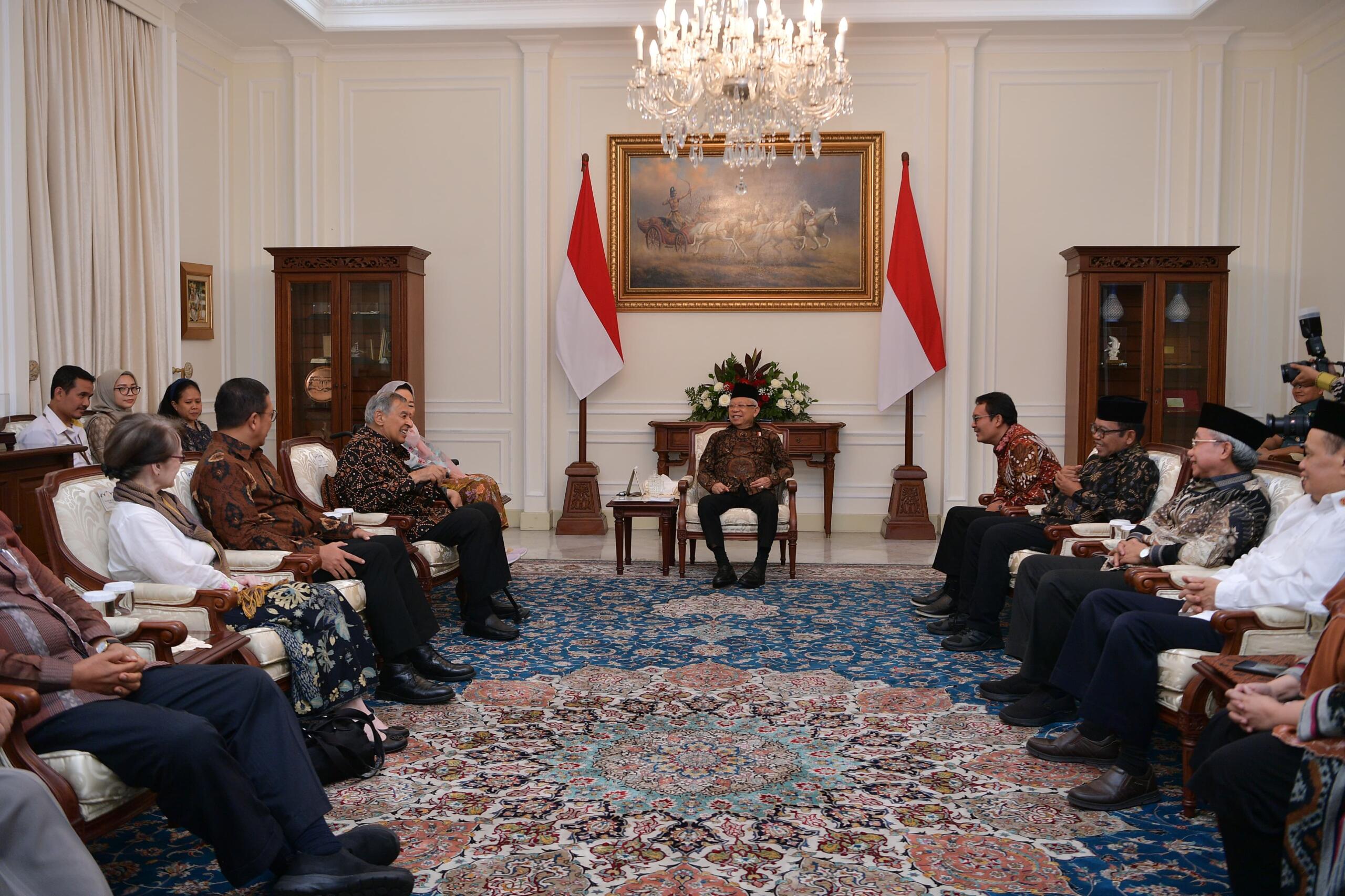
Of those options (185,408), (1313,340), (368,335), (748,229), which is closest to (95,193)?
(185,408)

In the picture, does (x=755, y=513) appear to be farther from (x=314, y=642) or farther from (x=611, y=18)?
(x=611, y=18)

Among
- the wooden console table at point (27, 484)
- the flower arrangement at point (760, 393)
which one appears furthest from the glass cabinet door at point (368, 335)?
the wooden console table at point (27, 484)

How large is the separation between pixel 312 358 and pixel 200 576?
5.41 m

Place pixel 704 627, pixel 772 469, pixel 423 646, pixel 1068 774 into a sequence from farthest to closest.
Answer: pixel 772 469
pixel 704 627
pixel 423 646
pixel 1068 774

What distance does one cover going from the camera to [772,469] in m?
7.09

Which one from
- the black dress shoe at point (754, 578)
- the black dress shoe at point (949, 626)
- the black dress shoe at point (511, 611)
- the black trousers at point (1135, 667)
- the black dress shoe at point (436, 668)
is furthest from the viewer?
the black dress shoe at point (754, 578)

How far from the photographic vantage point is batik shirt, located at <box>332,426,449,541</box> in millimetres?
5332

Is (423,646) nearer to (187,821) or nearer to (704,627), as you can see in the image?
(704,627)

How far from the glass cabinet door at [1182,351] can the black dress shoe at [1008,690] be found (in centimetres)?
473

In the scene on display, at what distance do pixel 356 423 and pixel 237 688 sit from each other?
6220 mm

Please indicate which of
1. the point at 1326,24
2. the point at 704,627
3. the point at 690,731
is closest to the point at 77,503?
the point at 690,731

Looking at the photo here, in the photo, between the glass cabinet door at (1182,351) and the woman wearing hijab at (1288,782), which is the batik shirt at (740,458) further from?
the woman wearing hijab at (1288,782)

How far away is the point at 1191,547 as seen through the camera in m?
4.15

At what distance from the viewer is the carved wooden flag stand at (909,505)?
870cm
